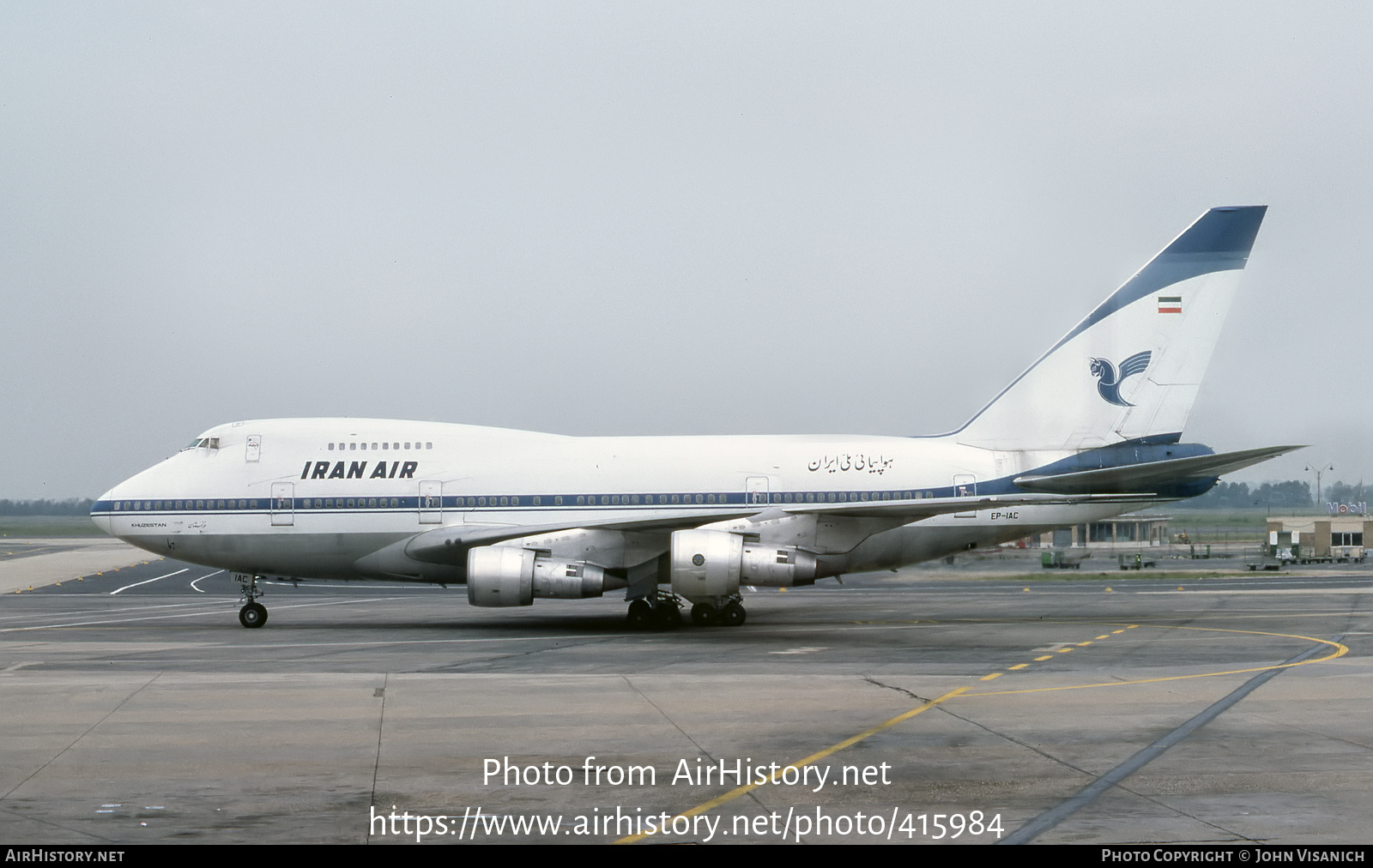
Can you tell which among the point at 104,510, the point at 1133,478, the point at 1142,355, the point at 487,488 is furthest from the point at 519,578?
the point at 1142,355

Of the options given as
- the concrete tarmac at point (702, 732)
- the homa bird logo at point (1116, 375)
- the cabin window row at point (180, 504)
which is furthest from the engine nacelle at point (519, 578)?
the homa bird logo at point (1116, 375)

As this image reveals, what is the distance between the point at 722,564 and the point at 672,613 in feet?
9.94

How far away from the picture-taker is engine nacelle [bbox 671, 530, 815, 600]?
25906mm

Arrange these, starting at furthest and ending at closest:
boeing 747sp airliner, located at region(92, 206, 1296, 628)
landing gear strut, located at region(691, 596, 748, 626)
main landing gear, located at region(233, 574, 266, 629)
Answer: main landing gear, located at region(233, 574, 266, 629)
boeing 747sp airliner, located at region(92, 206, 1296, 628)
landing gear strut, located at region(691, 596, 748, 626)

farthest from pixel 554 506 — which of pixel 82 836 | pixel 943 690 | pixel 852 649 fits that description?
pixel 82 836

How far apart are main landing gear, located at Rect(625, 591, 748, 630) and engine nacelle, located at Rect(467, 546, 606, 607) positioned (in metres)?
1.54

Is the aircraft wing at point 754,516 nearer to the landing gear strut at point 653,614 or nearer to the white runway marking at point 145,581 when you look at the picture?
the landing gear strut at point 653,614

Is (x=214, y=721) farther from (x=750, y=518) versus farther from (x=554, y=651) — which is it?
(x=750, y=518)

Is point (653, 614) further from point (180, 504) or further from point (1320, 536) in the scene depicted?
point (1320, 536)

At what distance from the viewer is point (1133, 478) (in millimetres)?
28438

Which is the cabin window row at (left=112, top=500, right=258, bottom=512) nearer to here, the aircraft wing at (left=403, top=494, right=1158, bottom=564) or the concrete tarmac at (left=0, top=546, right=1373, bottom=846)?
the concrete tarmac at (left=0, top=546, right=1373, bottom=846)

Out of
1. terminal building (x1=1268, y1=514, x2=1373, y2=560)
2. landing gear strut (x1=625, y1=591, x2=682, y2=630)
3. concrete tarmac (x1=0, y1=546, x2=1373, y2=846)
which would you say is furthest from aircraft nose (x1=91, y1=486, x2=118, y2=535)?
terminal building (x1=1268, y1=514, x2=1373, y2=560)

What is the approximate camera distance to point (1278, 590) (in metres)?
37.3
